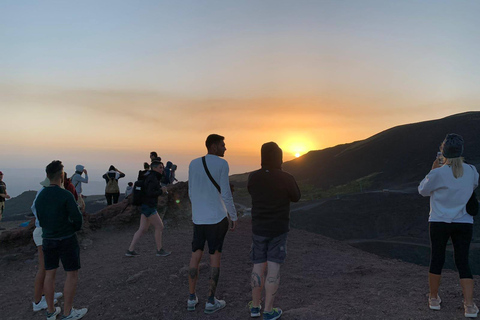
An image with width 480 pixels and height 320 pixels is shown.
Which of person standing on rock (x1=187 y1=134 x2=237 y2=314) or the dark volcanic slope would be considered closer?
person standing on rock (x1=187 y1=134 x2=237 y2=314)

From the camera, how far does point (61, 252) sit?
15.6ft

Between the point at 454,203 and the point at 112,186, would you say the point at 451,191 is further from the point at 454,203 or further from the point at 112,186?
the point at 112,186

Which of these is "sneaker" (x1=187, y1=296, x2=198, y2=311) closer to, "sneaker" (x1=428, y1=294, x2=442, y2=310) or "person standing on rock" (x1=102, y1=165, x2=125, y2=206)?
"sneaker" (x1=428, y1=294, x2=442, y2=310)

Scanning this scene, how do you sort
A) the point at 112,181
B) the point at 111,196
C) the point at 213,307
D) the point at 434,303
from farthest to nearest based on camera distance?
1. the point at 111,196
2. the point at 112,181
3. the point at 213,307
4. the point at 434,303

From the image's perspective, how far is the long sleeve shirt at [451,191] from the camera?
4355 millimetres

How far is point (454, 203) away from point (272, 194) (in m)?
2.32

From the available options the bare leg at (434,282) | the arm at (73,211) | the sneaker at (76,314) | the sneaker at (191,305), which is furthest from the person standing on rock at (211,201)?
the bare leg at (434,282)

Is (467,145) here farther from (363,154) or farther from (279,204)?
(279,204)

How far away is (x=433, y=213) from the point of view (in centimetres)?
457

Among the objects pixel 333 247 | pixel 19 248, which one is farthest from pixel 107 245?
pixel 333 247

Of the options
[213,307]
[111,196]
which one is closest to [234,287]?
[213,307]

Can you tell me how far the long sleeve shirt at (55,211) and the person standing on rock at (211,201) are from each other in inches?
63.9

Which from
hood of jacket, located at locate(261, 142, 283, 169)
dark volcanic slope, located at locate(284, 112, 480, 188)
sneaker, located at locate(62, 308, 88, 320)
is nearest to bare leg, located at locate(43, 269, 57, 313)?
sneaker, located at locate(62, 308, 88, 320)

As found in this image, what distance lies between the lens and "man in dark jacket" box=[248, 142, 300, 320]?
4316 millimetres
